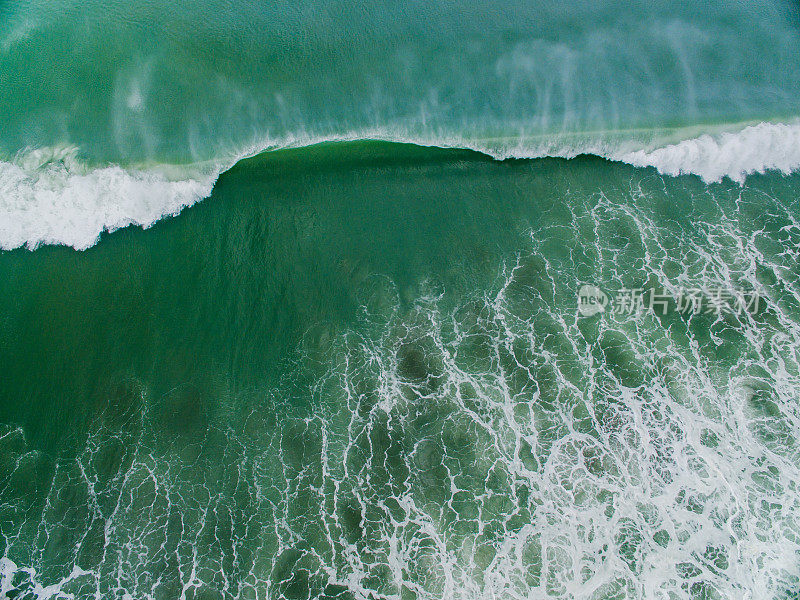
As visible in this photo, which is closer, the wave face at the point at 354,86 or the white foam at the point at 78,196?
the white foam at the point at 78,196

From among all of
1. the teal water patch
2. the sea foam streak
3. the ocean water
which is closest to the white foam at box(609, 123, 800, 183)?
the sea foam streak

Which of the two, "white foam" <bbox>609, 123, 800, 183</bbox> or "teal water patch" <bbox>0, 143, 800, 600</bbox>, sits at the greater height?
"white foam" <bbox>609, 123, 800, 183</bbox>

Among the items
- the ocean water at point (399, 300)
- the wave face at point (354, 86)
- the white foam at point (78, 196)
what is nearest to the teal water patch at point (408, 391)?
the ocean water at point (399, 300)

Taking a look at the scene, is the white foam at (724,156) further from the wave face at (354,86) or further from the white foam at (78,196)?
the white foam at (78,196)

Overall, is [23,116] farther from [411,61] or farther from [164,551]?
[164,551]

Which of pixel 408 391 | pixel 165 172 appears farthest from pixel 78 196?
pixel 408 391

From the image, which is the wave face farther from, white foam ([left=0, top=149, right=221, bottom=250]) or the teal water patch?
the teal water patch

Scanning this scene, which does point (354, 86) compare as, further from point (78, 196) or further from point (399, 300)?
point (78, 196)
